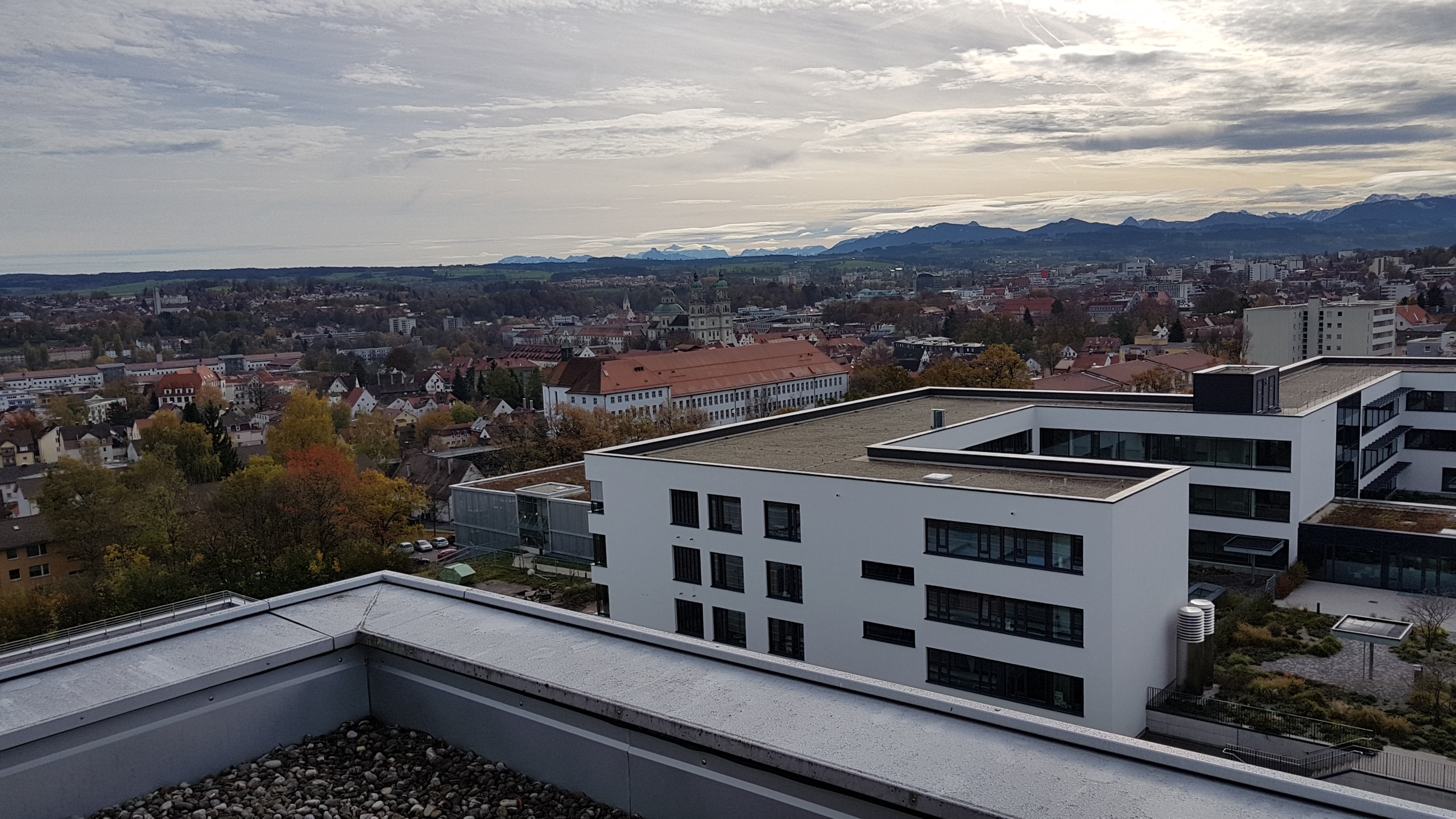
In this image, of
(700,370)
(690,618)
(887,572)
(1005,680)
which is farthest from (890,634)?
(700,370)

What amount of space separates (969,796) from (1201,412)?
2738 centimetres

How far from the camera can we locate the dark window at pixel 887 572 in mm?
19531

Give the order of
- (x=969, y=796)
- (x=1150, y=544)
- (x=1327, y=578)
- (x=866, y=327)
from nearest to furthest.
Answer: (x=969, y=796), (x=1150, y=544), (x=1327, y=578), (x=866, y=327)

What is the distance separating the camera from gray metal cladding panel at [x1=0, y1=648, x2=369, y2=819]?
610 centimetres

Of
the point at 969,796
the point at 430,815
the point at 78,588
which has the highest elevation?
the point at 969,796

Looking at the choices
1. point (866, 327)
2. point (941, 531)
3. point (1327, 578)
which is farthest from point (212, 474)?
point (866, 327)

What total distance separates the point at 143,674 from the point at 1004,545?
580 inches

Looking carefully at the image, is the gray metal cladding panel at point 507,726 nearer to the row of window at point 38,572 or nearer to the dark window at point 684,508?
the dark window at point 684,508

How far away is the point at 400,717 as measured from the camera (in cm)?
749

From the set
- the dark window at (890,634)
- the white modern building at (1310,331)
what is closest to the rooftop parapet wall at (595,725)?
the dark window at (890,634)

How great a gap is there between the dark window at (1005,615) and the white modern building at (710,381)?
59464mm

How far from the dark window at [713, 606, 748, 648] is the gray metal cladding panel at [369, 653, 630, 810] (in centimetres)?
1472

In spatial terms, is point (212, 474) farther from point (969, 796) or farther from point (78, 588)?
point (969, 796)

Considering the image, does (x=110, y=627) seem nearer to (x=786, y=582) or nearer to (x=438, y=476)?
(x=786, y=582)
